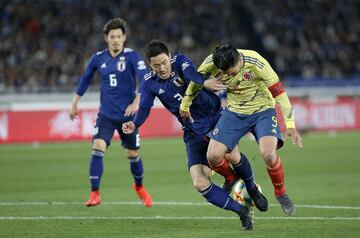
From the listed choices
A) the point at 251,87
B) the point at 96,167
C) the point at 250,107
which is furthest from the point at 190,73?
the point at 96,167

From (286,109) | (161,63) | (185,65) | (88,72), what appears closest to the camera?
(286,109)

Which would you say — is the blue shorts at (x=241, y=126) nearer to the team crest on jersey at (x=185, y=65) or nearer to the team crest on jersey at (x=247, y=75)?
the team crest on jersey at (x=247, y=75)

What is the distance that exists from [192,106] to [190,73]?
61 cm

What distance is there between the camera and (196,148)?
970 centimetres

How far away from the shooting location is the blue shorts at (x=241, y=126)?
30.7 feet

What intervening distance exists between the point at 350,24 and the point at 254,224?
28.6m

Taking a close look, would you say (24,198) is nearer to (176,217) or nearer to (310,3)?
(176,217)

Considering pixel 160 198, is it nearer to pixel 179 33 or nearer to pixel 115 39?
pixel 115 39

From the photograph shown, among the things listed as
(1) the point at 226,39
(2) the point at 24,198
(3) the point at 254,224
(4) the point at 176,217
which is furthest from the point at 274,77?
(1) the point at 226,39

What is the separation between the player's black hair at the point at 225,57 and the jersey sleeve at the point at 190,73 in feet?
1.16

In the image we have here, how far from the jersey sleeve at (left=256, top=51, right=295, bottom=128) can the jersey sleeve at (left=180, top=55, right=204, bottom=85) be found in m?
0.66

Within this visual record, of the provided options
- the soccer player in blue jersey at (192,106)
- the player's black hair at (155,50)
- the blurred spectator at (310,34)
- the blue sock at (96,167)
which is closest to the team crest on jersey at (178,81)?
the soccer player in blue jersey at (192,106)

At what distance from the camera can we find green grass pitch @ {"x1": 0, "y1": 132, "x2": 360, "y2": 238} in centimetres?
926

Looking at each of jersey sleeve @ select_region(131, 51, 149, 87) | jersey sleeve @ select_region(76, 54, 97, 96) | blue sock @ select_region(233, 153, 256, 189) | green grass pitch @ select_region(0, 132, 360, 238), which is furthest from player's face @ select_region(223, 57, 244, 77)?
jersey sleeve @ select_region(76, 54, 97, 96)
